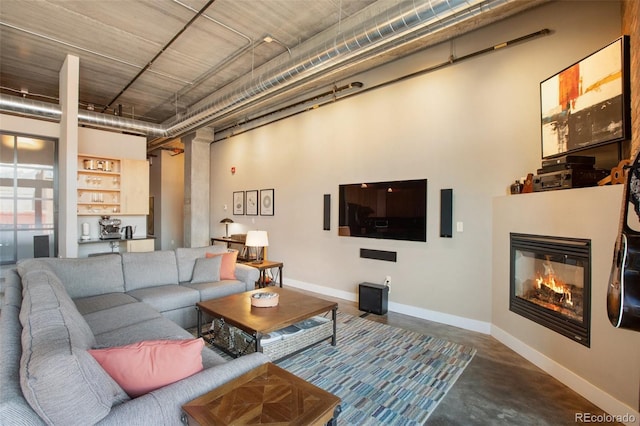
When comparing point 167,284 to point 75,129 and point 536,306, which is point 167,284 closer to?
point 75,129

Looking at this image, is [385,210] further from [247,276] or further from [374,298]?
[247,276]

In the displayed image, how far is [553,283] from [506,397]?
118 centimetres

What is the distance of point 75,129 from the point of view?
13.9ft

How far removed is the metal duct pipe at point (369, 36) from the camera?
Answer: 2699 mm

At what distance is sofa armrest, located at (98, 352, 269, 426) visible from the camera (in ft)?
3.73

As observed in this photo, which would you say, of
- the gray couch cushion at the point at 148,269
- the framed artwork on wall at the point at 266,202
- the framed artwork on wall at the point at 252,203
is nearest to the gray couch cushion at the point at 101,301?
the gray couch cushion at the point at 148,269

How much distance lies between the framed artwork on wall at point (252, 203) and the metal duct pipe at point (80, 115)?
226cm

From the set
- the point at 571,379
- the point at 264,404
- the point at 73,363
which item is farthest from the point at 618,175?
the point at 73,363

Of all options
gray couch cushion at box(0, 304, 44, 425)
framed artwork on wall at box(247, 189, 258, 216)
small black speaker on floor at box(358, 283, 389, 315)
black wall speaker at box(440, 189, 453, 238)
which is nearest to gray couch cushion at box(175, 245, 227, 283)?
small black speaker on floor at box(358, 283, 389, 315)

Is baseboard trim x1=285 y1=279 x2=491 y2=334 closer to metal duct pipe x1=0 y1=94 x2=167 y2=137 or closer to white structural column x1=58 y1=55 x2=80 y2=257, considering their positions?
white structural column x1=58 y1=55 x2=80 y2=257

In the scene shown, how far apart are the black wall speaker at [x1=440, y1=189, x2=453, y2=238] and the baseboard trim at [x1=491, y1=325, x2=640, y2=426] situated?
1196 mm

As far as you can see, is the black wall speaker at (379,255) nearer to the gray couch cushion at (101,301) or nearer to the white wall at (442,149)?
the white wall at (442,149)

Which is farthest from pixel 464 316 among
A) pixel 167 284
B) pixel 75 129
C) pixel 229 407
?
pixel 75 129

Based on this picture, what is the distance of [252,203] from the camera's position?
6.86m
